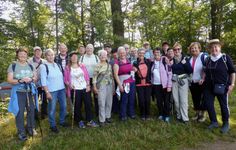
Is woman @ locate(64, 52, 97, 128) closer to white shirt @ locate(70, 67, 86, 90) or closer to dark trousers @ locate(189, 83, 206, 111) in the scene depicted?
white shirt @ locate(70, 67, 86, 90)

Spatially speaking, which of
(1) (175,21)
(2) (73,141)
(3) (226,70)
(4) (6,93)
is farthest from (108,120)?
(1) (175,21)

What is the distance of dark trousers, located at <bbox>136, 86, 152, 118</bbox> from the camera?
6.82 m

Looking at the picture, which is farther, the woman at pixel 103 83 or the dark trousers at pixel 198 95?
the dark trousers at pixel 198 95

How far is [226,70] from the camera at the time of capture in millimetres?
6020

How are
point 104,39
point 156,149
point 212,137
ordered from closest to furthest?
point 156,149 < point 212,137 < point 104,39

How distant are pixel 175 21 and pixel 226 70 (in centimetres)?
1665

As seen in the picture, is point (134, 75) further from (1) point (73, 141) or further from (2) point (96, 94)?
(1) point (73, 141)

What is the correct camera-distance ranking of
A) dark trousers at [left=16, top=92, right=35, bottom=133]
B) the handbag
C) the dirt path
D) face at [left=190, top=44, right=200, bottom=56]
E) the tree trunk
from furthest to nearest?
the tree trunk, face at [left=190, top=44, right=200, bottom=56], the handbag, dark trousers at [left=16, top=92, right=35, bottom=133], the dirt path

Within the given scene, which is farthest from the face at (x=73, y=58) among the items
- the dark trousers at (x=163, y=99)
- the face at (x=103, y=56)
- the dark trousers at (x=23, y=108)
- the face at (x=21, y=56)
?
the dark trousers at (x=163, y=99)

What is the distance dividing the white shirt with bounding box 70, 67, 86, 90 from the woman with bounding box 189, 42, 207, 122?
2.83 metres

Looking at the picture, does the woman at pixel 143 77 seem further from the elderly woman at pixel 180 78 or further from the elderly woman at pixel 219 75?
the elderly woman at pixel 219 75

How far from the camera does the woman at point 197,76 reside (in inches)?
255

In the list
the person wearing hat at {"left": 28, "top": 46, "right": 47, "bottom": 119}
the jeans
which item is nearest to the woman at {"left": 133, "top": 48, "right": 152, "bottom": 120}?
the jeans

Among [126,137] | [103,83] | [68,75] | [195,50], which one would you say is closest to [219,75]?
[195,50]
